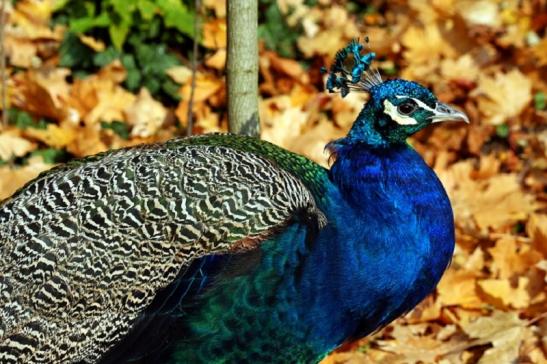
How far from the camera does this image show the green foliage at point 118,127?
15.0 ft

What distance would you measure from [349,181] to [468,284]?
41.1 inches

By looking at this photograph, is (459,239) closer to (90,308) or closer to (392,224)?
(392,224)

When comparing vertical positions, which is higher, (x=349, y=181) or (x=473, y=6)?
(x=473, y=6)

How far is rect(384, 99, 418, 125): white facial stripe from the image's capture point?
2.96 meters

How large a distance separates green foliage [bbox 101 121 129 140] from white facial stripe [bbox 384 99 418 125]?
1908 mm

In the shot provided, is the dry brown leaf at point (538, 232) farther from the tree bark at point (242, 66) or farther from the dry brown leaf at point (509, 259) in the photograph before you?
the tree bark at point (242, 66)

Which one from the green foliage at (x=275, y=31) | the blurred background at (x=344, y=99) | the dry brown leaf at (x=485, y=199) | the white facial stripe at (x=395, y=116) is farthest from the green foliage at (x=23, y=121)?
the white facial stripe at (x=395, y=116)

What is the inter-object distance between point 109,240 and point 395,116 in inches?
37.1

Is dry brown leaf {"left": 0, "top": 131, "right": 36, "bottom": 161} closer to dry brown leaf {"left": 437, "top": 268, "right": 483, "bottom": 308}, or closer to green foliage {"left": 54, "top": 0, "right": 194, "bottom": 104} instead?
green foliage {"left": 54, "top": 0, "right": 194, "bottom": 104}

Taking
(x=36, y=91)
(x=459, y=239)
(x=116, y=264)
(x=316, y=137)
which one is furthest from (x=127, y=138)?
(x=116, y=264)

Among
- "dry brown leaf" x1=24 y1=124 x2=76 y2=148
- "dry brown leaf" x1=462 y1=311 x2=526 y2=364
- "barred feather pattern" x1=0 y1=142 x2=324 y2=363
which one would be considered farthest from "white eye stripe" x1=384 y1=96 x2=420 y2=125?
"dry brown leaf" x1=24 y1=124 x2=76 y2=148

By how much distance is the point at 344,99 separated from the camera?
4707mm

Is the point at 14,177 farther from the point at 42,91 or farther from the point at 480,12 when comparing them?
the point at 480,12

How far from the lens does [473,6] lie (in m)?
5.35
